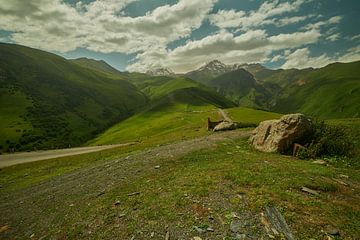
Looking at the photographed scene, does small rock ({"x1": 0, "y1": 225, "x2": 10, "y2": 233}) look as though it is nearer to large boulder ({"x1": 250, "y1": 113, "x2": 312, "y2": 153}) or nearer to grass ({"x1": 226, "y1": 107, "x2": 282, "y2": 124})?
large boulder ({"x1": 250, "y1": 113, "x2": 312, "y2": 153})

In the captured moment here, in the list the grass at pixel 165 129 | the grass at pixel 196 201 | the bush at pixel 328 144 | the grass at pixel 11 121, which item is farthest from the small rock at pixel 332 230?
the grass at pixel 11 121

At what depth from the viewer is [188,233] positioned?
1201cm

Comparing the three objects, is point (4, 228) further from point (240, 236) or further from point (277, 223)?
point (277, 223)

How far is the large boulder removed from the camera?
2602cm

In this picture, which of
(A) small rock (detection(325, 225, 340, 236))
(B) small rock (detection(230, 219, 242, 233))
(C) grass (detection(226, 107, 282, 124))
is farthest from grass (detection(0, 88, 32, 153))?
(A) small rock (detection(325, 225, 340, 236))

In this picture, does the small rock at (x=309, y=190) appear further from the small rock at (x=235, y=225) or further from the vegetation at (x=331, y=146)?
the vegetation at (x=331, y=146)

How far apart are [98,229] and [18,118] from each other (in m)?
193

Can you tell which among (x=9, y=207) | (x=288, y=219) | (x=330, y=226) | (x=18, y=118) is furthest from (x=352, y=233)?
(x=18, y=118)

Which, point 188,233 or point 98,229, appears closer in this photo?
point 188,233

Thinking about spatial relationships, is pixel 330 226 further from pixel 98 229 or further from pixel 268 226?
pixel 98 229

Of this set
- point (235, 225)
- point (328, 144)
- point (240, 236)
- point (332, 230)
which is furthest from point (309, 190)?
point (328, 144)

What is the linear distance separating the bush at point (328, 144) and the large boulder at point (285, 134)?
1138mm

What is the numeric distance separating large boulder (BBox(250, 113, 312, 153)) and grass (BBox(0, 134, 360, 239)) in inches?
96.9

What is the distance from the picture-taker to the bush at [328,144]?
24.1m
